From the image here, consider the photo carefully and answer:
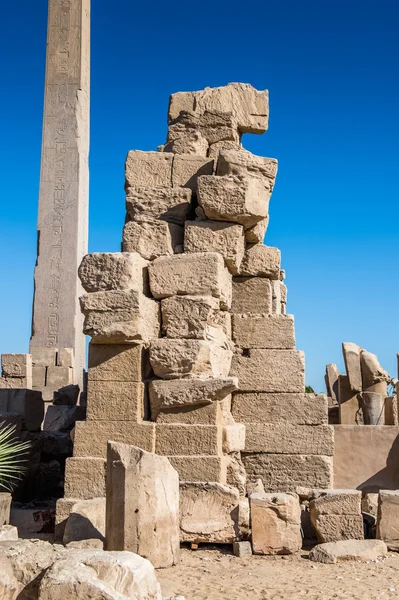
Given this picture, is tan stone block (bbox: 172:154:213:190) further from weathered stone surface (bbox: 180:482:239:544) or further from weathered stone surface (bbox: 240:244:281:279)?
weathered stone surface (bbox: 180:482:239:544)

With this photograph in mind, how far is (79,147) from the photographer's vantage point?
1612cm

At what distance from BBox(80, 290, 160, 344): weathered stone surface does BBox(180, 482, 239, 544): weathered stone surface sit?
4.67ft

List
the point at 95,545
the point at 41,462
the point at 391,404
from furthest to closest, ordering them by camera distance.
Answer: the point at 391,404 → the point at 41,462 → the point at 95,545

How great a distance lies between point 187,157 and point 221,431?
303cm

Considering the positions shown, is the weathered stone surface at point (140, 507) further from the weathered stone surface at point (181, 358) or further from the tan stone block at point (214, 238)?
the tan stone block at point (214, 238)

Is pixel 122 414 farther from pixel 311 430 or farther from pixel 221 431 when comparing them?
pixel 311 430

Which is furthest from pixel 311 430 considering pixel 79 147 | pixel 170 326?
pixel 79 147

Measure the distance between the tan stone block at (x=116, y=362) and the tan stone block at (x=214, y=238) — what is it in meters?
1.33

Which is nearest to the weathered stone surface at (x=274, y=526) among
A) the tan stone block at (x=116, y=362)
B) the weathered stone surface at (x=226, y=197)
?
the tan stone block at (x=116, y=362)

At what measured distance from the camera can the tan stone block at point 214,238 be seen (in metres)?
7.75

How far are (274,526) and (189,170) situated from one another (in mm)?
3855

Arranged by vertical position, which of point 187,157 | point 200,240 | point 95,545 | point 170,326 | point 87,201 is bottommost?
point 95,545

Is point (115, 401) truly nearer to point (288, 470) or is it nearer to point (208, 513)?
point (208, 513)

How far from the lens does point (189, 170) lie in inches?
320
